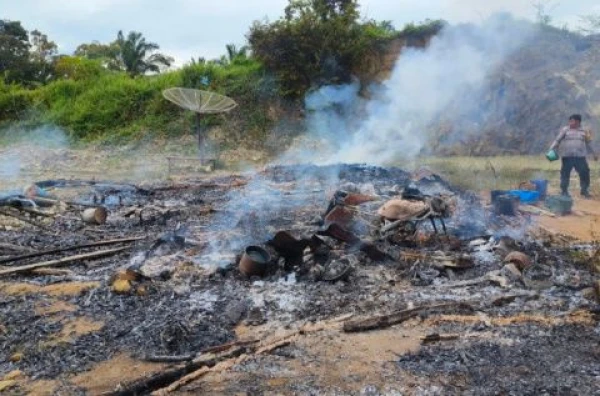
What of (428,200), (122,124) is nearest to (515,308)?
(428,200)

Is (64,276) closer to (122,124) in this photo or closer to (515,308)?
(515,308)

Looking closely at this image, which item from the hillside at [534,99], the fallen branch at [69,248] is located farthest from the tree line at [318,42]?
the fallen branch at [69,248]

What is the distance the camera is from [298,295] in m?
5.38

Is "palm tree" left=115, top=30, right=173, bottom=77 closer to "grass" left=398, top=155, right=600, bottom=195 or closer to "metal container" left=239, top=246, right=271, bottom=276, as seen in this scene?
"grass" left=398, top=155, right=600, bottom=195

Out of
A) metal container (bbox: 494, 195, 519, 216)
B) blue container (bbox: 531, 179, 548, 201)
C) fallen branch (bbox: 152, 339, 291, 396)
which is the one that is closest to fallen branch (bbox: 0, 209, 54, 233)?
fallen branch (bbox: 152, 339, 291, 396)

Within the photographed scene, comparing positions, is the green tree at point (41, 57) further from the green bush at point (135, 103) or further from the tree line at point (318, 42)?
the tree line at point (318, 42)

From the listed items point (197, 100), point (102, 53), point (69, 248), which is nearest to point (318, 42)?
point (197, 100)

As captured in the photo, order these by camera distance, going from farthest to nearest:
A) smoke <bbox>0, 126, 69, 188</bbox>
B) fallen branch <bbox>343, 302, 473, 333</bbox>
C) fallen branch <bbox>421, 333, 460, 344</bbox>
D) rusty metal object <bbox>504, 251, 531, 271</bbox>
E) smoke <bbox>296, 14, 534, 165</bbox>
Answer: smoke <bbox>296, 14, 534, 165</bbox>
smoke <bbox>0, 126, 69, 188</bbox>
rusty metal object <bbox>504, 251, 531, 271</bbox>
fallen branch <bbox>343, 302, 473, 333</bbox>
fallen branch <bbox>421, 333, 460, 344</bbox>

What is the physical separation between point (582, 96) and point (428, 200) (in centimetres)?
1193

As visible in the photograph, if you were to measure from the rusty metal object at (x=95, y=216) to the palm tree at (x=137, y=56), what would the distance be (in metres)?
23.6

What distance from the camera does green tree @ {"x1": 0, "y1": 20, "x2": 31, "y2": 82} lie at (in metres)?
33.8

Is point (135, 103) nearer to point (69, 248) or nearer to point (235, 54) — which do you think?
point (235, 54)

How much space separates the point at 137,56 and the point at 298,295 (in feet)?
94.7

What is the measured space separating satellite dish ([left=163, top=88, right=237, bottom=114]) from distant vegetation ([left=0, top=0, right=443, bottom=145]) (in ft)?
11.9
